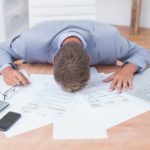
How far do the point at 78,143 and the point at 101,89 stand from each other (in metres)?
0.33

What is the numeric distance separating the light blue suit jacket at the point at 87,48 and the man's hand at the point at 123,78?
46mm

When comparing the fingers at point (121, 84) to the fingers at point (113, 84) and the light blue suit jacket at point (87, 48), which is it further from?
the light blue suit jacket at point (87, 48)

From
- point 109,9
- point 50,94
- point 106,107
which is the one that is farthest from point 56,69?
point 109,9

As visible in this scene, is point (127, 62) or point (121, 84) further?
point (127, 62)

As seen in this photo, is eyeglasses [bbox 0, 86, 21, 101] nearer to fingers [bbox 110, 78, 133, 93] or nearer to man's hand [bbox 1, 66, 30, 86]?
man's hand [bbox 1, 66, 30, 86]

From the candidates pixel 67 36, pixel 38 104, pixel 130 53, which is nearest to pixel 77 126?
pixel 38 104

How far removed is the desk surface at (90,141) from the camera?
0.82 metres

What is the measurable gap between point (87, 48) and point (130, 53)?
220 mm

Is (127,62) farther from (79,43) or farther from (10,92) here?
(10,92)

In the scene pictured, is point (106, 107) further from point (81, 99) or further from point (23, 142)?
point (23, 142)

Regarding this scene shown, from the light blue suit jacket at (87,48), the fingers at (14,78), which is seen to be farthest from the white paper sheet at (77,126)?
the light blue suit jacket at (87,48)

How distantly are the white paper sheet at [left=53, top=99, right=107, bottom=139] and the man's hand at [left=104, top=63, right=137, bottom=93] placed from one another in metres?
0.19

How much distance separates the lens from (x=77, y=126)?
91 cm

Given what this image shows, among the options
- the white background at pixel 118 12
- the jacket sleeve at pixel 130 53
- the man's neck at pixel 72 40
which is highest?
the man's neck at pixel 72 40
